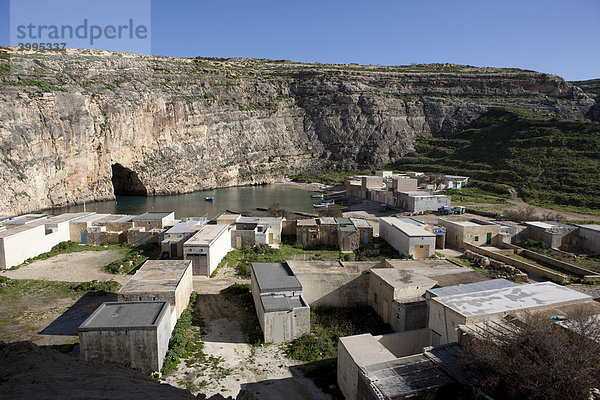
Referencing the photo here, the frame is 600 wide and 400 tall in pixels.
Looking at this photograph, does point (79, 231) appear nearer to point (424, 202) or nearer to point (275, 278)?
point (275, 278)

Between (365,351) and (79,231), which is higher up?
(79,231)

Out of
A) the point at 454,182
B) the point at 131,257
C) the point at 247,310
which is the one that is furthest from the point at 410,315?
the point at 454,182

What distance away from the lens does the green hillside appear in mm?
36562

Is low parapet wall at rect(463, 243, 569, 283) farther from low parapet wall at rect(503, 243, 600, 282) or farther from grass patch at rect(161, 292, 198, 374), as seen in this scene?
grass patch at rect(161, 292, 198, 374)

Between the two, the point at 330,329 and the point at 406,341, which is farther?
the point at 330,329

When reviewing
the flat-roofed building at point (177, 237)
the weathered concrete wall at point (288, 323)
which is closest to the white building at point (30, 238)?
the flat-roofed building at point (177, 237)

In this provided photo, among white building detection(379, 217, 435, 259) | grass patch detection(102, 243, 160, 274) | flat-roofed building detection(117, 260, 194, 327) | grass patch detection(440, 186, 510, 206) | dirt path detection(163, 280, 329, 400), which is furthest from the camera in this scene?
grass patch detection(440, 186, 510, 206)

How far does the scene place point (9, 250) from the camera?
19078 mm

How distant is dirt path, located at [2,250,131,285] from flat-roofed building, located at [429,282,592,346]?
13.5 meters

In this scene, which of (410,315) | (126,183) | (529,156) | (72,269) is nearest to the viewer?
(410,315)

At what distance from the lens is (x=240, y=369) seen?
36.0 ft

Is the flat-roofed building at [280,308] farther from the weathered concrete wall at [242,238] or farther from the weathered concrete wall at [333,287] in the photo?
the weathered concrete wall at [242,238]

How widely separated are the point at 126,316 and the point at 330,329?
6.30 meters

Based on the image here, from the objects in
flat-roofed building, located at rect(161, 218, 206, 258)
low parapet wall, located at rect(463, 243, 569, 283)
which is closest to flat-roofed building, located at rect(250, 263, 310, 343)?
flat-roofed building, located at rect(161, 218, 206, 258)
